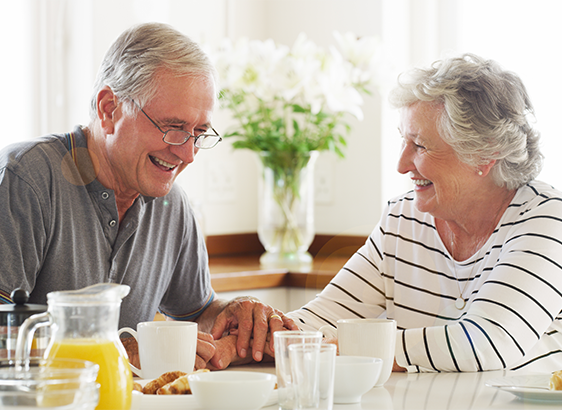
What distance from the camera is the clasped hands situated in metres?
1.35

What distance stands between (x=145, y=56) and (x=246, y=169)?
1892mm

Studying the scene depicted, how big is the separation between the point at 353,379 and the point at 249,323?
0.55 meters

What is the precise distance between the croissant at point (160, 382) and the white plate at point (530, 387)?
50 cm

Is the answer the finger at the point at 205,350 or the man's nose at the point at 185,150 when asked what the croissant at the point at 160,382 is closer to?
the finger at the point at 205,350

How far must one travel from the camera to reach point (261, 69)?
8.54 feet

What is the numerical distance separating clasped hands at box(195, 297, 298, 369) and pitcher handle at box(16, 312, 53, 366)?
56cm

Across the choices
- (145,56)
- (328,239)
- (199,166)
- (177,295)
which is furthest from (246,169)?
(145,56)

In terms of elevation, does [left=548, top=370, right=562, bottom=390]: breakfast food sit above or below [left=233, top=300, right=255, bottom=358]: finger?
above

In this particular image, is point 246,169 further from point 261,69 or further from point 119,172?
point 119,172

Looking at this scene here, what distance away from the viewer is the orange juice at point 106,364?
0.79 metres

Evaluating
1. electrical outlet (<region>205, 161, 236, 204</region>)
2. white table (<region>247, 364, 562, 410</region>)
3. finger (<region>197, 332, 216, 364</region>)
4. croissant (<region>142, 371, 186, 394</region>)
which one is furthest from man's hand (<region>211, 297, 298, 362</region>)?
electrical outlet (<region>205, 161, 236, 204</region>)

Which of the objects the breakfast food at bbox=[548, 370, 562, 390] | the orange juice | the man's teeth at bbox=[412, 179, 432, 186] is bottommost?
the breakfast food at bbox=[548, 370, 562, 390]

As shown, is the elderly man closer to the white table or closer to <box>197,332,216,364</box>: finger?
<box>197,332,216,364</box>: finger

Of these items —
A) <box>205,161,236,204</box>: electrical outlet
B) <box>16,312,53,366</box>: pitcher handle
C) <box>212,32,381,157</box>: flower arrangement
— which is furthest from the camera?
<box>205,161,236,204</box>: electrical outlet
